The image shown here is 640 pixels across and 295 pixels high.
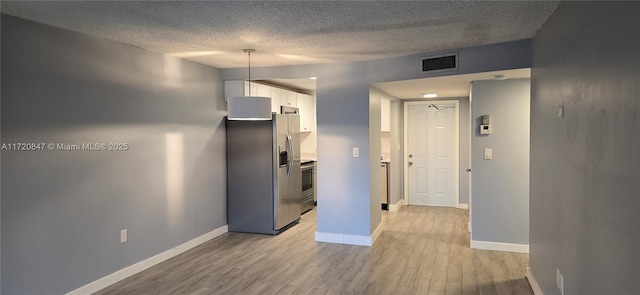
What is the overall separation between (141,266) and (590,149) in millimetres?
3951

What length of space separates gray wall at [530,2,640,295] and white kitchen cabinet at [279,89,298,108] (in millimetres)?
3717

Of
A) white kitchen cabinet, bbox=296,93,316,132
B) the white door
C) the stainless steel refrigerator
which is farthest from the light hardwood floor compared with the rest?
white kitchen cabinet, bbox=296,93,316,132

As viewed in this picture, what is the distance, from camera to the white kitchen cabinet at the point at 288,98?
6.13 m

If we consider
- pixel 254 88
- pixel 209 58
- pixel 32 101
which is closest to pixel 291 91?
pixel 254 88

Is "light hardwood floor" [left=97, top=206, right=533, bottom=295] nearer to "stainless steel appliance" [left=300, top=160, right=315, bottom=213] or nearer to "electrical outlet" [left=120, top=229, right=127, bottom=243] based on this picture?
"electrical outlet" [left=120, top=229, right=127, bottom=243]

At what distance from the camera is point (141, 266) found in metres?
4.09

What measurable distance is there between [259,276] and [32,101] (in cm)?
240

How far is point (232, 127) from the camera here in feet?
18.1

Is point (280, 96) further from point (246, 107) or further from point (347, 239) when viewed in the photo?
point (347, 239)

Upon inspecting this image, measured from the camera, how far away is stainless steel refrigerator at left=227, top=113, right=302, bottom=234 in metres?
5.41

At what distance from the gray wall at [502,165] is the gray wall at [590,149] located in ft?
4.46

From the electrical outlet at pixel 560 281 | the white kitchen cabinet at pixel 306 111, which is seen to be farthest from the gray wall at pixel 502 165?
the white kitchen cabinet at pixel 306 111

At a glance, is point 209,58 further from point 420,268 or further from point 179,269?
point 420,268

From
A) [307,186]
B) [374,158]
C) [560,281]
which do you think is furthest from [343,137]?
[560,281]
